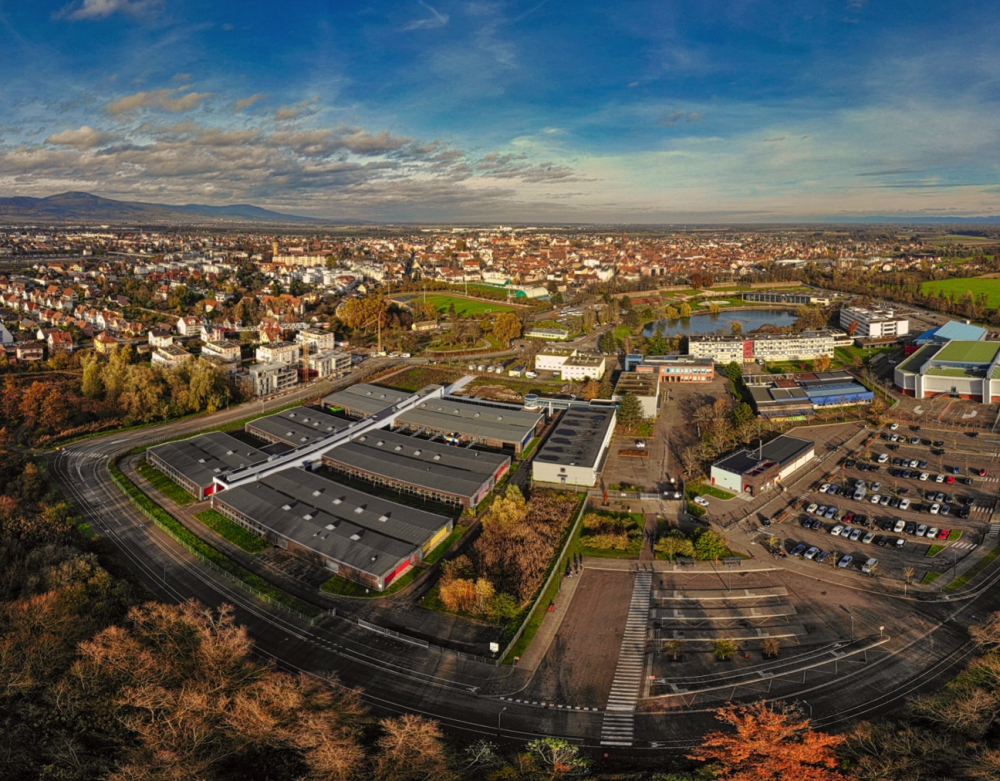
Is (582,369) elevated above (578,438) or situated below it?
above

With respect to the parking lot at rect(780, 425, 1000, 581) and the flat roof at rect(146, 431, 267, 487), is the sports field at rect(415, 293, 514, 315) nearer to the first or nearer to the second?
the flat roof at rect(146, 431, 267, 487)

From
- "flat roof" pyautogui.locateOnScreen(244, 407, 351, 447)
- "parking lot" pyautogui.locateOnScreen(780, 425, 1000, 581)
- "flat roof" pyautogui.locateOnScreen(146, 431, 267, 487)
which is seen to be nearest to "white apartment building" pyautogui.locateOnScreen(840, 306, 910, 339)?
"parking lot" pyautogui.locateOnScreen(780, 425, 1000, 581)

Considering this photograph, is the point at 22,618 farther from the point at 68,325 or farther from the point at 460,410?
the point at 68,325

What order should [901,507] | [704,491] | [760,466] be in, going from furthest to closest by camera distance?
1. [760,466]
2. [704,491]
3. [901,507]

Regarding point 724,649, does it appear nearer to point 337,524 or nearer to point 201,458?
point 337,524

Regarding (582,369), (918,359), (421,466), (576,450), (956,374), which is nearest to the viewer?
(421,466)

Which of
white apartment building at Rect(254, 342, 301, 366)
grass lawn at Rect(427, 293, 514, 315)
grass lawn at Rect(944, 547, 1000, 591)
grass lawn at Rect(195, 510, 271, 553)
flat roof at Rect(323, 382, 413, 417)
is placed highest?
grass lawn at Rect(427, 293, 514, 315)

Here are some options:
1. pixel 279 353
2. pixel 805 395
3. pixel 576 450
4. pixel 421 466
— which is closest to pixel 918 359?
pixel 805 395

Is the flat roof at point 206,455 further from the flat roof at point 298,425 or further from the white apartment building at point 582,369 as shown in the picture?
the white apartment building at point 582,369
